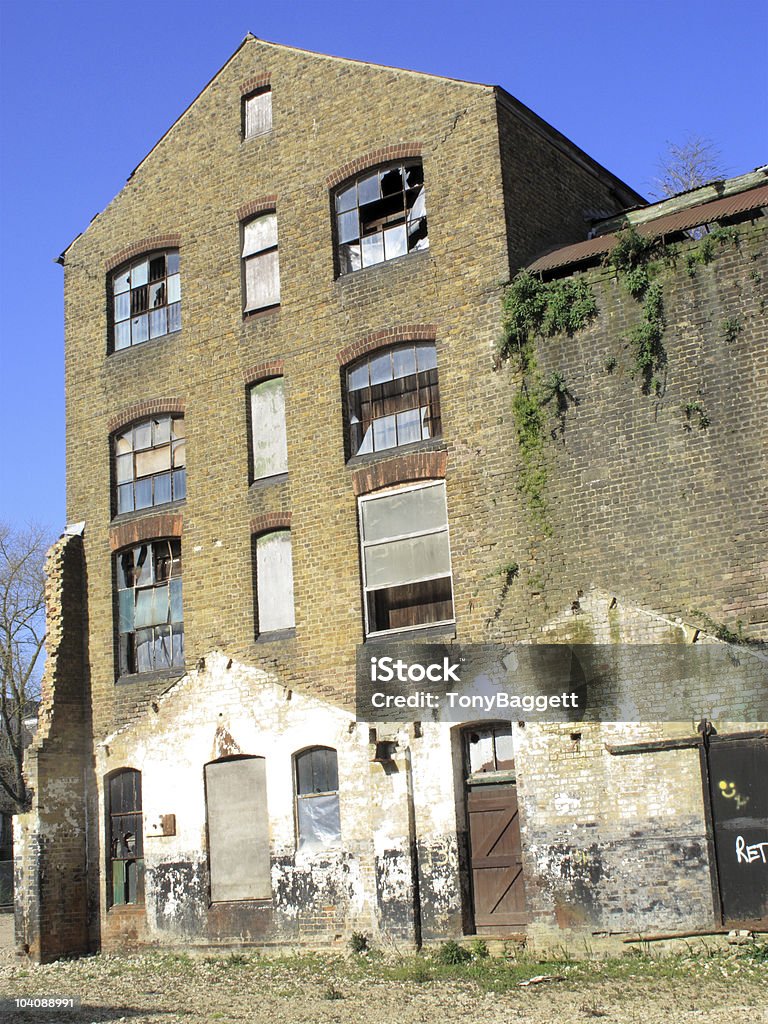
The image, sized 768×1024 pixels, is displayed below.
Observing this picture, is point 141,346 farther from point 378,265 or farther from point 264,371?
point 378,265

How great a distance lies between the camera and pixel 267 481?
19641 millimetres

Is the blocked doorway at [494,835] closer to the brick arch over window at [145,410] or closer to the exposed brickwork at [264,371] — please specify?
the exposed brickwork at [264,371]

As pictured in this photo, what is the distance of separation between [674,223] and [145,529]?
33.1 feet

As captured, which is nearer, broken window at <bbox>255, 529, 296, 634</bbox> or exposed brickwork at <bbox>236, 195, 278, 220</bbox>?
broken window at <bbox>255, 529, 296, 634</bbox>

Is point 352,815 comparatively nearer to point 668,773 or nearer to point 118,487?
point 668,773

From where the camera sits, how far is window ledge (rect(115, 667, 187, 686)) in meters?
19.9

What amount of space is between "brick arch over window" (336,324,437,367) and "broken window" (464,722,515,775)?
5.85 metres

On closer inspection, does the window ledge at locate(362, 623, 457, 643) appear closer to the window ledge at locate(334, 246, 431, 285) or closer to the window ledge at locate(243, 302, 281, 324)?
the window ledge at locate(334, 246, 431, 285)

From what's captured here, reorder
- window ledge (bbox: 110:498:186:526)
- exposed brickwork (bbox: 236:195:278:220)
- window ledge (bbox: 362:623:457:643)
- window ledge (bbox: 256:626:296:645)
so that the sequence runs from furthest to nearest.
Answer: window ledge (bbox: 110:498:186:526) < exposed brickwork (bbox: 236:195:278:220) < window ledge (bbox: 256:626:296:645) < window ledge (bbox: 362:623:457:643)

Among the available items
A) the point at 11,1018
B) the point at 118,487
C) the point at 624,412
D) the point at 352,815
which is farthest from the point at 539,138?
the point at 11,1018

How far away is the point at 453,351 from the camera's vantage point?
17.9 meters

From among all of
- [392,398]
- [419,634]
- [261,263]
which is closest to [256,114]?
[261,263]

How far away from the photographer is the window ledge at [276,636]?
18828mm

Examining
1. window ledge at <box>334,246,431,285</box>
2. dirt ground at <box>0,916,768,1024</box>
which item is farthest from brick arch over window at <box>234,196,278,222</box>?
dirt ground at <box>0,916,768,1024</box>
